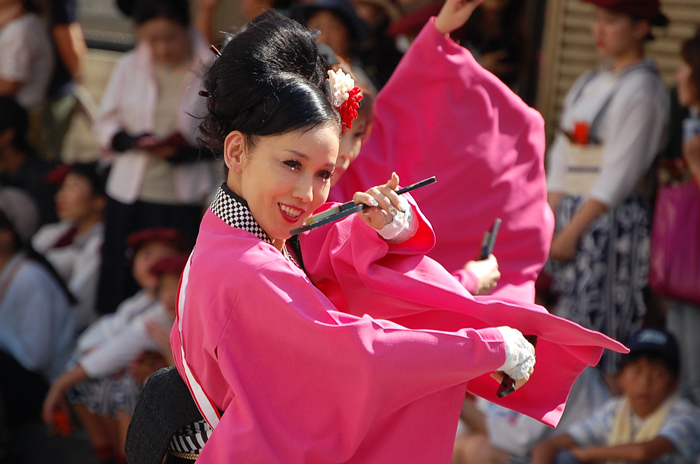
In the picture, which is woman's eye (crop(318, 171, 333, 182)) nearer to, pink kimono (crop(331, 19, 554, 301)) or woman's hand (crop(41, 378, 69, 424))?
pink kimono (crop(331, 19, 554, 301))

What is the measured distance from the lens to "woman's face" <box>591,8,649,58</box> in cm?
389

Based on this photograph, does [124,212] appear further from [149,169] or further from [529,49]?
[529,49]

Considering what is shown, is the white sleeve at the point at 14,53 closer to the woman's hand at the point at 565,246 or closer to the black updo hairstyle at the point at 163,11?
the black updo hairstyle at the point at 163,11

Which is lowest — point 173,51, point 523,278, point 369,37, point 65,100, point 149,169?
point 65,100

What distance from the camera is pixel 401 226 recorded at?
200 centimetres

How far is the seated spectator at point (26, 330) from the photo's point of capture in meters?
4.72

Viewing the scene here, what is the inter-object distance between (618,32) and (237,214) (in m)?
2.48

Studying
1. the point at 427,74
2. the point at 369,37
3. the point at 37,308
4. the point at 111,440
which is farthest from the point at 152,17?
the point at 427,74

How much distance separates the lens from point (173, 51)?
4684 mm

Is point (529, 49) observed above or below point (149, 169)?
above

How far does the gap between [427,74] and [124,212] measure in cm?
266

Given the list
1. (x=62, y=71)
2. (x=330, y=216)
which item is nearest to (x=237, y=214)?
(x=330, y=216)

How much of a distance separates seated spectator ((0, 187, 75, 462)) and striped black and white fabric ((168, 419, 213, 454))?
275cm

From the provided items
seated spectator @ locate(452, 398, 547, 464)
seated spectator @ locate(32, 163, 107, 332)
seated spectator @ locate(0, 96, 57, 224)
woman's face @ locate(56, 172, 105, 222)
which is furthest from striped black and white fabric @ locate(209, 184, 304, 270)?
seated spectator @ locate(0, 96, 57, 224)
